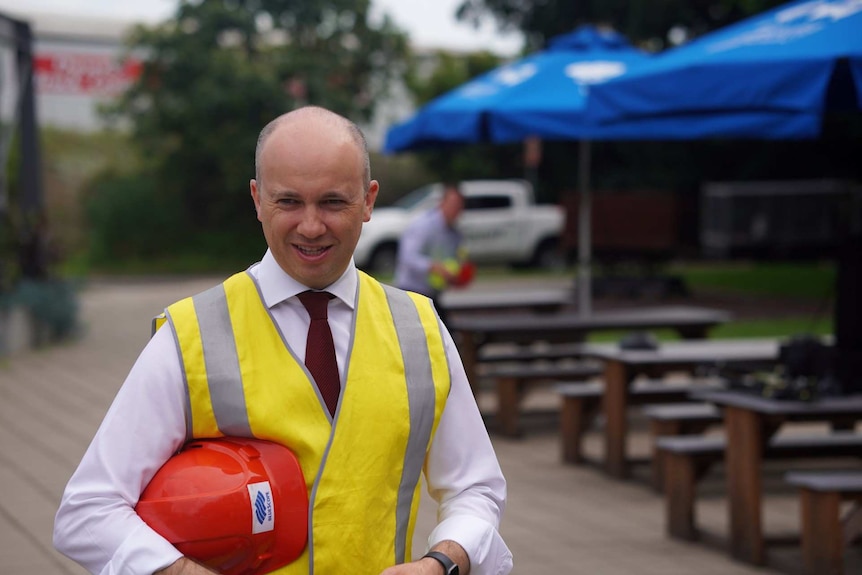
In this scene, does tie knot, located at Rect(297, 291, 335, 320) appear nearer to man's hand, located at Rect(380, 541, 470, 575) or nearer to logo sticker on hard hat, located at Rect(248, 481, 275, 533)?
logo sticker on hard hat, located at Rect(248, 481, 275, 533)

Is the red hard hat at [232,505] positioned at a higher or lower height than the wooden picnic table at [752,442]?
higher

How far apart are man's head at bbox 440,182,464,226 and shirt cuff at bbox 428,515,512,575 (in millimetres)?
7994

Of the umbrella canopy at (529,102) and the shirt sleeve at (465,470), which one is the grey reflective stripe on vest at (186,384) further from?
the umbrella canopy at (529,102)

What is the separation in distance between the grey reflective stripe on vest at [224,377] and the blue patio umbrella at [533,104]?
7698 mm

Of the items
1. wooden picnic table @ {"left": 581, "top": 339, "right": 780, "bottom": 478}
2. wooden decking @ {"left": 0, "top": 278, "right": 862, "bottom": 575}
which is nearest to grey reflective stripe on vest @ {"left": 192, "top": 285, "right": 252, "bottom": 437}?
wooden decking @ {"left": 0, "top": 278, "right": 862, "bottom": 575}

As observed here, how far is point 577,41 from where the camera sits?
12.6 metres

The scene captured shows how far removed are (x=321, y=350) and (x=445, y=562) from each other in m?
0.45

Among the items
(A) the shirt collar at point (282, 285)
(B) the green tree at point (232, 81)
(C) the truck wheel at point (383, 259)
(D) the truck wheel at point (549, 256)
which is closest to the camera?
(A) the shirt collar at point (282, 285)

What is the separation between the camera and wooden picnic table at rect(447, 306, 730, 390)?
414 inches

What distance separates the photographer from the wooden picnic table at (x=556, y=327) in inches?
414

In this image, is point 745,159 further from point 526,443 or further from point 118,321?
point 526,443

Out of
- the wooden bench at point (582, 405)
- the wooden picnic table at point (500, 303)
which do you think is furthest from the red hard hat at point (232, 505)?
the wooden picnic table at point (500, 303)

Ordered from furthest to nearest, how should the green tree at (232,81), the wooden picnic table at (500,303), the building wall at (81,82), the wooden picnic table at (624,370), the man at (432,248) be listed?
the building wall at (81,82)
the green tree at (232,81)
the wooden picnic table at (500,303)
the man at (432,248)
the wooden picnic table at (624,370)

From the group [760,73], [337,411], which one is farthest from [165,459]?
[760,73]
